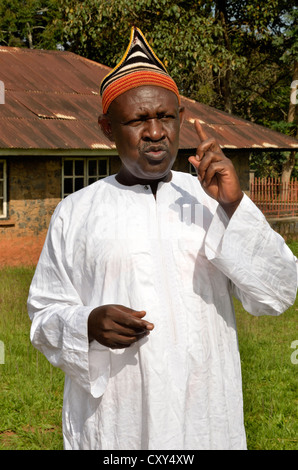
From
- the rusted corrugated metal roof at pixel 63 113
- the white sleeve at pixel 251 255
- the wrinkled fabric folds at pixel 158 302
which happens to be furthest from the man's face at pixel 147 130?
the rusted corrugated metal roof at pixel 63 113

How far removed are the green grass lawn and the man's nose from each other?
324 cm

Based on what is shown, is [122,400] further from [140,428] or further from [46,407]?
[46,407]

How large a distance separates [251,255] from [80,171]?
11.7 m

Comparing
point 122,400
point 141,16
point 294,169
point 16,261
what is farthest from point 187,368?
point 294,169

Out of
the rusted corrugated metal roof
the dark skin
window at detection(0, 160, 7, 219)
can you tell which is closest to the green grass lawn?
the dark skin

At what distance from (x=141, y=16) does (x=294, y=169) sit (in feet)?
34.7

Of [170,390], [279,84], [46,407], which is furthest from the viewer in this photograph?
[279,84]

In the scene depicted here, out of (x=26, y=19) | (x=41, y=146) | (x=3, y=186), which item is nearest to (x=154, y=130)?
(x=41, y=146)

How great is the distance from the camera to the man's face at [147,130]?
2.39m

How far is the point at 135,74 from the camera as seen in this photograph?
8.00ft

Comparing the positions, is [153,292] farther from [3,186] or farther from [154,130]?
[3,186]

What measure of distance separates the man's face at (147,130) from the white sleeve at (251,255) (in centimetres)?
30

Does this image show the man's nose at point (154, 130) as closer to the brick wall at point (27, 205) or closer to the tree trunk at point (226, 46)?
the brick wall at point (27, 205)

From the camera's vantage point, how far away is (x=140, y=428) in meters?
2.33
